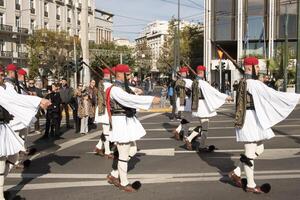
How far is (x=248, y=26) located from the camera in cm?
6016

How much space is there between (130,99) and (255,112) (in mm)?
1927

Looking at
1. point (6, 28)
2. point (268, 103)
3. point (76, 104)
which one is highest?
point (6, 28)

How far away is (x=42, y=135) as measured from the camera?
16750 mm

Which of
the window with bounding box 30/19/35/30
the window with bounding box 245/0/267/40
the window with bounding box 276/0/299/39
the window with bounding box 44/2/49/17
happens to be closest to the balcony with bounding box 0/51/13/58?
the window with bounding box 30/19/35/30

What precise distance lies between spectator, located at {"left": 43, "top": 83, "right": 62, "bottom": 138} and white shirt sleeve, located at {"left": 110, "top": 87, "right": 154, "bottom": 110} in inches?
326

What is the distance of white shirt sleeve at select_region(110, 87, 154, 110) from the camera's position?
771cm

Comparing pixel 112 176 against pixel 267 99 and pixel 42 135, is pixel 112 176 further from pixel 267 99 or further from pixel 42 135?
pixel 42 135

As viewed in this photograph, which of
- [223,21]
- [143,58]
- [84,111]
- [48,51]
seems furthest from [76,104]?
[143,58]

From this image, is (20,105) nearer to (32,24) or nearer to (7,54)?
(7,54)

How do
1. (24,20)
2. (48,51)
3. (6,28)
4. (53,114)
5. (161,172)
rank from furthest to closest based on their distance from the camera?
(24,20), (6,28), (48,51), (53,114), (161,172)

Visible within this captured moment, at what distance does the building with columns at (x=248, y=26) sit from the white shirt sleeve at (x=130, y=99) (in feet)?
164

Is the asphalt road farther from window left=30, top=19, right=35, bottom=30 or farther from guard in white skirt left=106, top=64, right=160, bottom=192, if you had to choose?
window left=30, top=19, right=35, bottom=30

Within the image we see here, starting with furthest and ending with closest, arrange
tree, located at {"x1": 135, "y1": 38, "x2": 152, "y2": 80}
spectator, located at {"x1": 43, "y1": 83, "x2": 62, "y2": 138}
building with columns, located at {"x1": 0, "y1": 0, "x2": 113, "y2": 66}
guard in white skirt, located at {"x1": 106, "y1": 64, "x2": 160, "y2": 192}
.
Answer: tree, located at {"x1": 135, "y1": 38, "x2": 152, "y2": 80} → building with columns, located at {"x1": 0, "y1": 0, "x2": 113, "y2": 66} → spectator, located at {"x1": 43, "y1": 83, "x2": 62, "y2": 138} → guard in white skirt, located at {"x1": 106, "y1": 64, "x2": 160, "y2": 192}

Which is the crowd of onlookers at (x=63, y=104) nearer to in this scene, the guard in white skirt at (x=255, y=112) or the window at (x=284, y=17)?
the guard in white skirt at (x=255, y=112)
